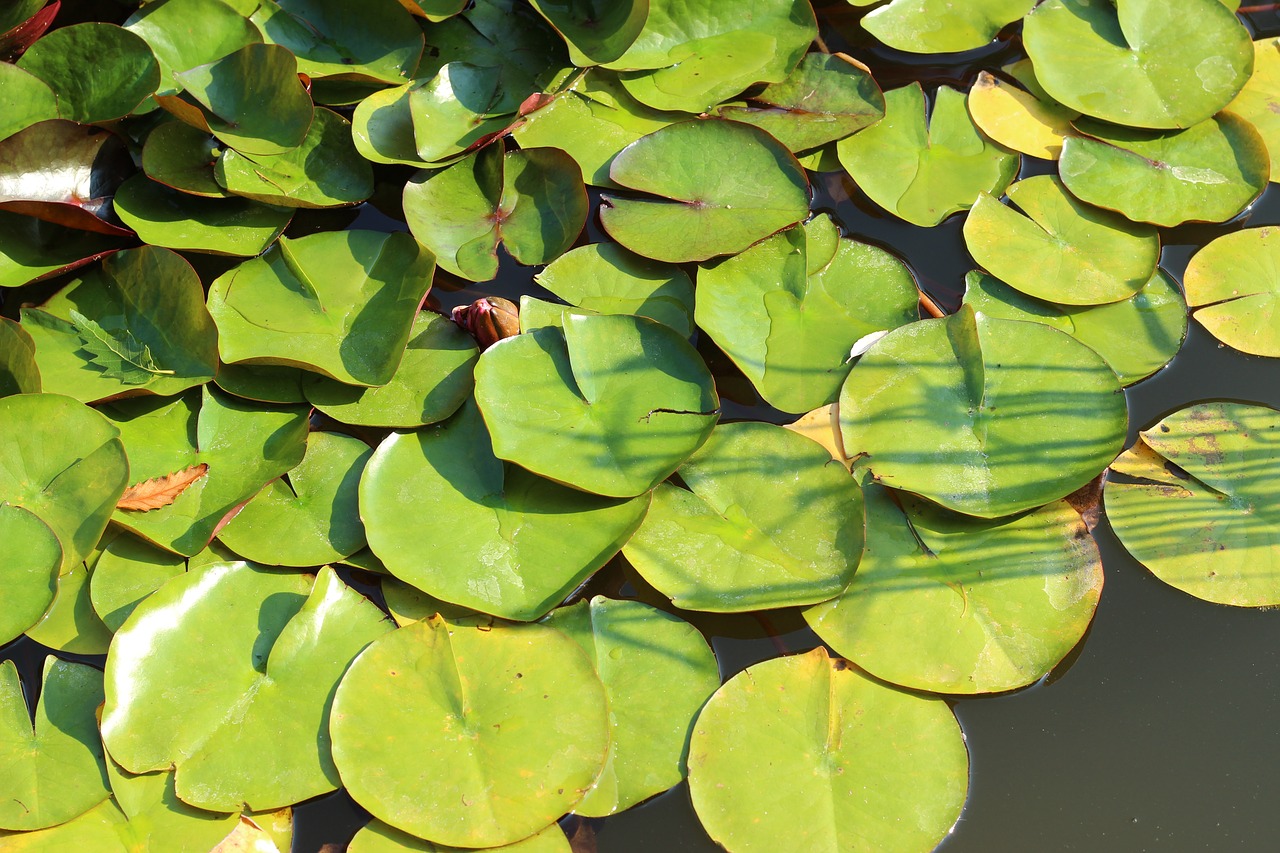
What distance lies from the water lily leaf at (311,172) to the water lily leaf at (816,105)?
1.12 meters

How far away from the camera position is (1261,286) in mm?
2459

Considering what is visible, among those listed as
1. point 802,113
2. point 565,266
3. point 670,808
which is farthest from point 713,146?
point 670,808

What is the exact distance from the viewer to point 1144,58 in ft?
9.05

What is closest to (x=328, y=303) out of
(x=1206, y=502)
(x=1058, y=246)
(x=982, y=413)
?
(x=982, y=413)

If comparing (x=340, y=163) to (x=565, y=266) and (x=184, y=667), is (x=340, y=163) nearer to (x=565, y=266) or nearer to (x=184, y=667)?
(x=565, y=266)

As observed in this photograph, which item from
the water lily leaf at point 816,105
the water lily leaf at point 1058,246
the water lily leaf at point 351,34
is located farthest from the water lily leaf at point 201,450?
the water lily leaf at point 1058,246

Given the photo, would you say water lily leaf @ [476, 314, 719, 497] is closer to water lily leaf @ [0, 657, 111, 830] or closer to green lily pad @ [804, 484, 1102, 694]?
green lily pad @ [804, 484, 1102, 694]

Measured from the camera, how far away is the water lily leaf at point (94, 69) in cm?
244

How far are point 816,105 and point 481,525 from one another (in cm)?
168

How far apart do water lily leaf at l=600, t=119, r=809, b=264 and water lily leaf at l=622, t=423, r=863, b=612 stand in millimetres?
588

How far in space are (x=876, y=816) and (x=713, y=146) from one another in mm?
1811

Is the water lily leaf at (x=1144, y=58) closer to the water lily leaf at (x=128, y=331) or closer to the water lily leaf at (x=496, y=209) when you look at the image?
the water lily leaf at (x=496, y=209)

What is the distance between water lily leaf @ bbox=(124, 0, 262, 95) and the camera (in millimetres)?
2525

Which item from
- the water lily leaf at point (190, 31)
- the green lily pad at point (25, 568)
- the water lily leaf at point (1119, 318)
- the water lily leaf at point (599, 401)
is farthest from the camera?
the water lily leaf at point (190, 31)
